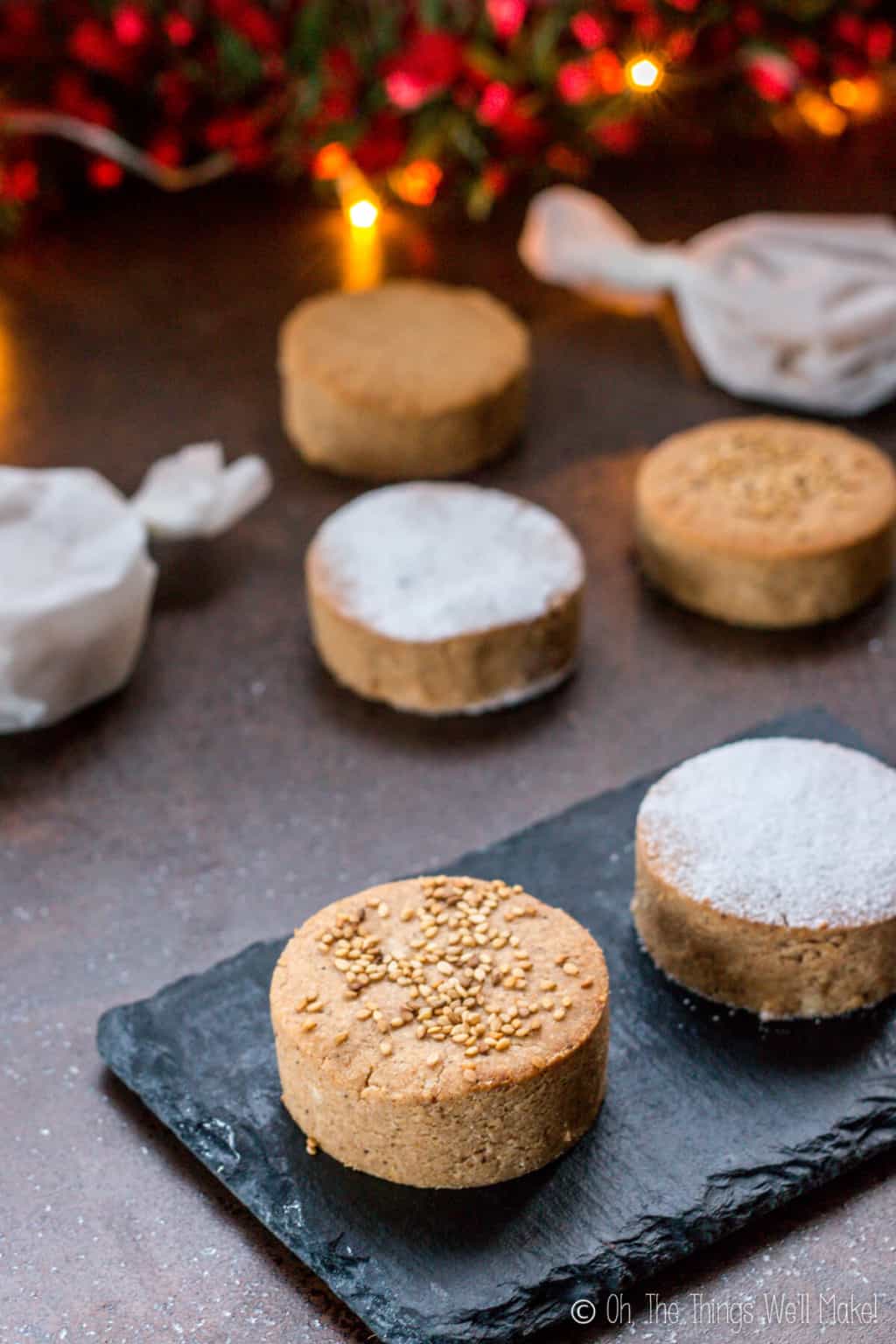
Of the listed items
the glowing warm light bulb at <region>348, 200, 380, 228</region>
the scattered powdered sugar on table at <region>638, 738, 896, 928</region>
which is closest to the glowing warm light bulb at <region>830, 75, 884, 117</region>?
the glowing warm light bulb at <region>348, 200, 380, 228</region>

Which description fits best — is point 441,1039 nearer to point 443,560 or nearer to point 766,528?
point 443,560

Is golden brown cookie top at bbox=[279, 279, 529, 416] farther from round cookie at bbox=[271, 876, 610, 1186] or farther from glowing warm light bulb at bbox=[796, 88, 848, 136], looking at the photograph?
glowing warm light bulb at bbox=[796, 88, 848, 136]

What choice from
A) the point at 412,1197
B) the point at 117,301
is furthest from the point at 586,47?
the point at 412,1197

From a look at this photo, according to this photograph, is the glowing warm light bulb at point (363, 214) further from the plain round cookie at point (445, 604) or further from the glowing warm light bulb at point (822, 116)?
the glowing warm light bulb at point (822, 116)

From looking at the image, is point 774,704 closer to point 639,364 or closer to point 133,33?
point 639,364

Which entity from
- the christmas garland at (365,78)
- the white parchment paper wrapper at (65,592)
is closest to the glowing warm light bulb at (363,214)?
the christmas garland at (365,78)

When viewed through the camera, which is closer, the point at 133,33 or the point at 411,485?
the point at 411,485
